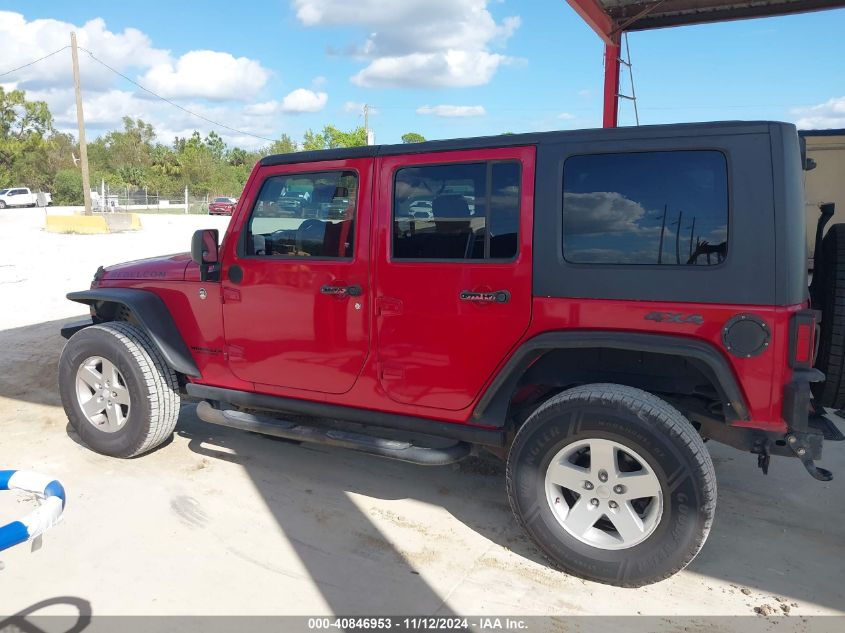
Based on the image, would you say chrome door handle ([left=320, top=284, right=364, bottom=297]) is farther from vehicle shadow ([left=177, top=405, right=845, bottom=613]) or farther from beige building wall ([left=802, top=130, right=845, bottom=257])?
beige building wall ([left=802, top=130, right=845, bottom=257])

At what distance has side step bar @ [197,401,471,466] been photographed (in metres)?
3.28

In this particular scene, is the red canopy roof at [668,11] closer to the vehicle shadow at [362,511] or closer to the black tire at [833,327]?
the black tire at [833,327]

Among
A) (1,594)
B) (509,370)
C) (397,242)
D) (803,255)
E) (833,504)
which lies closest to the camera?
(803,255)

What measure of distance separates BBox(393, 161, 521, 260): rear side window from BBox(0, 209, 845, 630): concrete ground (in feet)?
4.93

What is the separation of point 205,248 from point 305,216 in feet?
2.07

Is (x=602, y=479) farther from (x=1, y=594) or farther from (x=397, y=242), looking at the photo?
(x=1, y=594)

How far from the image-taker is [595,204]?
2.89 m

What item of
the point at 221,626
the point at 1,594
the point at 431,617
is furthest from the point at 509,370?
the point at 1,594

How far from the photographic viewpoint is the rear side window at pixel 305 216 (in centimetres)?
346

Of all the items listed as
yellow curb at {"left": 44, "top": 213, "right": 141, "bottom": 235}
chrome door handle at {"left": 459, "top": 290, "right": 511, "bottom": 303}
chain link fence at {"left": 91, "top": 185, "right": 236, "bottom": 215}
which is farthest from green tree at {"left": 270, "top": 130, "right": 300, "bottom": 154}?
chrome door handle at {"left": 459, "top": 290, "right": 511, "bottom": 303}

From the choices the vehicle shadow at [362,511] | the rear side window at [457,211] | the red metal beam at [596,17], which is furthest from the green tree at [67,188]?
the rear side window at [457,211]

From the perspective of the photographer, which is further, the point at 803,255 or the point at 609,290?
the point at 609,290

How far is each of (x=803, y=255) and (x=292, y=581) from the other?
266cm

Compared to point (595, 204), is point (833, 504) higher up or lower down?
lower down
